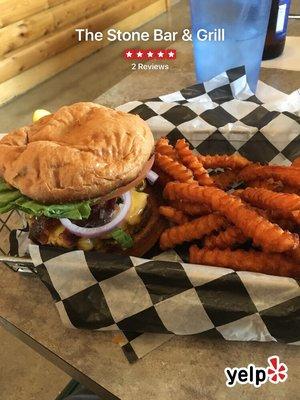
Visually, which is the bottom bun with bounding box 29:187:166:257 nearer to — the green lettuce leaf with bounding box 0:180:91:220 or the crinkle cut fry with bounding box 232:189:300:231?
the green lettuce leaf with bounding box 0:180:91:220

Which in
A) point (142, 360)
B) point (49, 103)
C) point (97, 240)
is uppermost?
point (97, 240)

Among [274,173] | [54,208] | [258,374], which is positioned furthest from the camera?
[274,173]

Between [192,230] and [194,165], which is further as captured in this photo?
[194,165]

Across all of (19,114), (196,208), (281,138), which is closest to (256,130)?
(281,138)

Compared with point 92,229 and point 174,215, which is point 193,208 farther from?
point 92,229

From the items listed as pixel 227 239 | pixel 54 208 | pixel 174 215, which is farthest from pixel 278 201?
pixel 54 208

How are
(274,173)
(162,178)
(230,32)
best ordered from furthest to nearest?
(230,32) → (162,178) → (274,173)

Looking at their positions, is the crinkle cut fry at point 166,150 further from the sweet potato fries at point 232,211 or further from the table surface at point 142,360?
the table surface at point 142,360

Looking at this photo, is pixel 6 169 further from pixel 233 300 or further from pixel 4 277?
pixel 233 300
